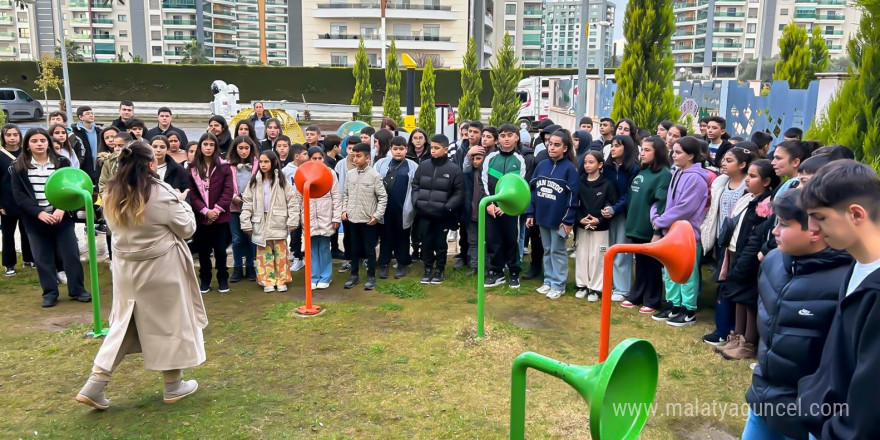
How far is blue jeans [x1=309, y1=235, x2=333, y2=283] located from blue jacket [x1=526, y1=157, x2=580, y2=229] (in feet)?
8.19

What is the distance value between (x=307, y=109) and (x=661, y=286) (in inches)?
1138

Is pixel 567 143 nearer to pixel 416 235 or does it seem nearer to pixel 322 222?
pixel 416 235

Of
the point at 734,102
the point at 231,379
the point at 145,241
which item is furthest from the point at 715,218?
the point at 734,102

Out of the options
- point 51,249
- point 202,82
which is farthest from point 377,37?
point 51,249

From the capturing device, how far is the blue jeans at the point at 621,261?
7211 mm

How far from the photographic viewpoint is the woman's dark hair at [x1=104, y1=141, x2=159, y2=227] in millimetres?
4355

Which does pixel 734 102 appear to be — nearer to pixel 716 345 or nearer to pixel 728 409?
pixel 716 345

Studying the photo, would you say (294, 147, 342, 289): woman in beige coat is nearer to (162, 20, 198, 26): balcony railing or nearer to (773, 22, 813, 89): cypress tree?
(773, 22, 813, 89): cypress tree

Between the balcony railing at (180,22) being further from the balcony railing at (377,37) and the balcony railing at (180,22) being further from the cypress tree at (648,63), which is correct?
the cypress tree at (648,63)

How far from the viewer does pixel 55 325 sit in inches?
255

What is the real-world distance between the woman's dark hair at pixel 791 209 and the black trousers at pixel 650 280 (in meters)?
3.94

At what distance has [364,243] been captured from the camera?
7.94 metres

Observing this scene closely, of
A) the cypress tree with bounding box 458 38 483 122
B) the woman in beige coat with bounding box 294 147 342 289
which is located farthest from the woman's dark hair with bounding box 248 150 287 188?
the cypress tree with bounding box 458 38 483 122

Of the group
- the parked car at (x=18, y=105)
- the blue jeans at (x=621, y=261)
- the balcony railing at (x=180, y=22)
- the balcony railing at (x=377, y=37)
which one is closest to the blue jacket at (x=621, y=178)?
the blue jeans at (x=621, y=261)
